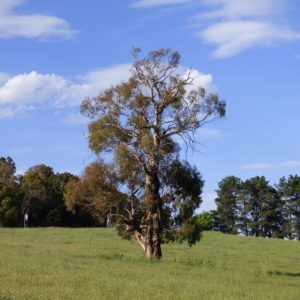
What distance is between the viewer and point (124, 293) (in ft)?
54.0

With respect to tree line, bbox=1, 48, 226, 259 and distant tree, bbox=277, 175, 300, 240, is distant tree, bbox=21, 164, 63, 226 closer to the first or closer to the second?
distant tree, bbox=277, 175, 300, 240

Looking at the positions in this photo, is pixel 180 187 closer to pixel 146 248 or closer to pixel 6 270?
pixel 146 248

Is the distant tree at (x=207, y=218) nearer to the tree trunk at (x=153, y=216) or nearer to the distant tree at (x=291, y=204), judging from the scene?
the distant tree at (x=291, y=204)

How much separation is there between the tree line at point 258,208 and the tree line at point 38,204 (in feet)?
99.1

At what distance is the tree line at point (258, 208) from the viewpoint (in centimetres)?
11328

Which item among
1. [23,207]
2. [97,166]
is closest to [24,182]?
[23,207]

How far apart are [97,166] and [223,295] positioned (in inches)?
658

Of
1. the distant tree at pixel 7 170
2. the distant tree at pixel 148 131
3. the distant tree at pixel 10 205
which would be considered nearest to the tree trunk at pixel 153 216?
the distant tree at pixel 148 131

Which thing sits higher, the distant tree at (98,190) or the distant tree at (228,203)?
the distant tree at (228,203)

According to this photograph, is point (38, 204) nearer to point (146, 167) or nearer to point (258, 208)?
point (258, 208)

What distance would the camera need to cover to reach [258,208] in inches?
4678

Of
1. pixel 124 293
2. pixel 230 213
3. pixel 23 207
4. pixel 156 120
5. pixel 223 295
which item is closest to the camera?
pixel 124 293

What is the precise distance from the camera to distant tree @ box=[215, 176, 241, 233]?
400ft

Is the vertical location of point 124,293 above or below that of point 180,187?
below
